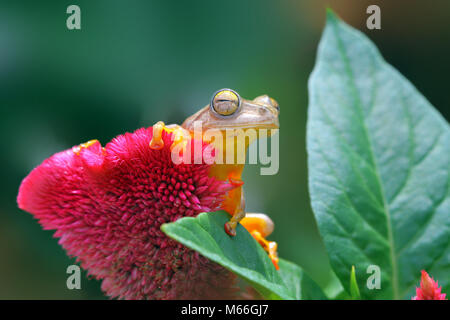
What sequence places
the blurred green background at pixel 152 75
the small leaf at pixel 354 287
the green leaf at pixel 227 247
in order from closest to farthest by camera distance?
the green leaf at pixel 227 247, the small leaf at pixel 354 287, the blurred green background at pixel 152 75

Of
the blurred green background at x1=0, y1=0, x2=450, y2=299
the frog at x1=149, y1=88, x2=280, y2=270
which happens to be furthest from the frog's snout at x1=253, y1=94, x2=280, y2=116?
the blurred green background at x1=0, y1=0, x2=450, y2=299

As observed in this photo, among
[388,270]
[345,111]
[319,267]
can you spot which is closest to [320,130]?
[345,111]

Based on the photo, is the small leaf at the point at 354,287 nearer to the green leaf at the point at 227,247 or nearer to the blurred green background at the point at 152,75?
the green leaf at the point at 227,247

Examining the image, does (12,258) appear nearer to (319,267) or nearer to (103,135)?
(103,135)

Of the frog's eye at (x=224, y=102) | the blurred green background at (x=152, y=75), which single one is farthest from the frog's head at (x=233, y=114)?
the blurred green background at (x=152, y=75)
